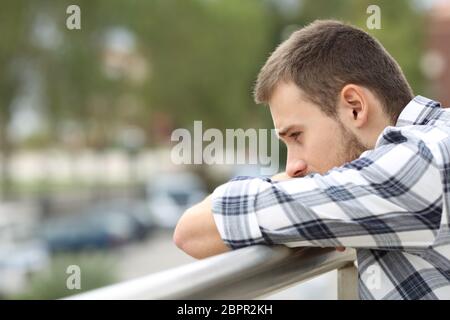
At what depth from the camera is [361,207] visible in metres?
1.23

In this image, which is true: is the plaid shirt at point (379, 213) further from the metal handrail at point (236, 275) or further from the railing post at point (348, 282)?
the railing post at point (348, 282)

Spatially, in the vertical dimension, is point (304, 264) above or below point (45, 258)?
above

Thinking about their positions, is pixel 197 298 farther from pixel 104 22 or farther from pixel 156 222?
pixel 156 222

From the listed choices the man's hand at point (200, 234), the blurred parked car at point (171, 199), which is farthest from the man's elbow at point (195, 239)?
the blurred parked car at point (171, 199)

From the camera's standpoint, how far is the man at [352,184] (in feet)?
4.05

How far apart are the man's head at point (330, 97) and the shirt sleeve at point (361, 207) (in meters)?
0.18

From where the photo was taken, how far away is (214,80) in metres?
23.6

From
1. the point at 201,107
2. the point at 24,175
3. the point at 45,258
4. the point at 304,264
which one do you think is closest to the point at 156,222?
→ the point at 201,107

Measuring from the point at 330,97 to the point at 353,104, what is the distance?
5 centimetres

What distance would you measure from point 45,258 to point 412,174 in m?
→ 17.7

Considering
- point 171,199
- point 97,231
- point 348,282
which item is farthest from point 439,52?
point 348,282

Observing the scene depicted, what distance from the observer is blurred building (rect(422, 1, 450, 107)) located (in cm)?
2994

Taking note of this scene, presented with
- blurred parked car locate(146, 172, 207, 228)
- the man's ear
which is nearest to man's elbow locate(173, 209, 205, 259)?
the man's ear

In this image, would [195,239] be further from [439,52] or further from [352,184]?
[439,52]
